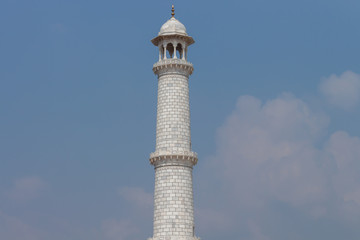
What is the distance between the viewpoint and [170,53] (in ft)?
240

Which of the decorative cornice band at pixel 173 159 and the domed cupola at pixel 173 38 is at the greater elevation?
the domed cupola at pixel 173 38

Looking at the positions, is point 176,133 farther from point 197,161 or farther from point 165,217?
point 165,217

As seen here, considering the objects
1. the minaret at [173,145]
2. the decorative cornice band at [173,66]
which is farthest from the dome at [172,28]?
the decorative cornice band at [173,66]

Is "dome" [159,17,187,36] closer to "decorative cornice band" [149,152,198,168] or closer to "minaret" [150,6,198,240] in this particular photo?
"minaret" [150,6,198,240]

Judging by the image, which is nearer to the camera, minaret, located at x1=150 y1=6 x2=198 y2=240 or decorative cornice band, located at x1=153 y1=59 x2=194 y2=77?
minaret, located at x1=150 y1=6 x2=198 y2=240

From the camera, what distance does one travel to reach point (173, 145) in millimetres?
66500

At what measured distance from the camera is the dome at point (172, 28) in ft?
229

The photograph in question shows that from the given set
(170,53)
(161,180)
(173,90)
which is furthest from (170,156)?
(170,53)

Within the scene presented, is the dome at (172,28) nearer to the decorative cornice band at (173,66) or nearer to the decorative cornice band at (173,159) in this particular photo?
the decorative cornice band at (173,66)

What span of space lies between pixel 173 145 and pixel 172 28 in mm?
12232

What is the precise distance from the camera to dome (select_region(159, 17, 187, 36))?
69688 mm

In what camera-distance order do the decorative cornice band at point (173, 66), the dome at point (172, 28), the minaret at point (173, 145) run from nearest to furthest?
the minaret at point (173, 145) < the decorative cornice band at point (173, 66) < the dome at point (172, 28)

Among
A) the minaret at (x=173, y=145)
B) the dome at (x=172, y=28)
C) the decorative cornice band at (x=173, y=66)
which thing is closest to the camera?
the minaret at (x=173, y=145)

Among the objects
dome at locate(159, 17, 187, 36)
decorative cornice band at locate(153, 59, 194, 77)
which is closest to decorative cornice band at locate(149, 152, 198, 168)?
decorative cornice band at locate(153, 59, 194, 77)
